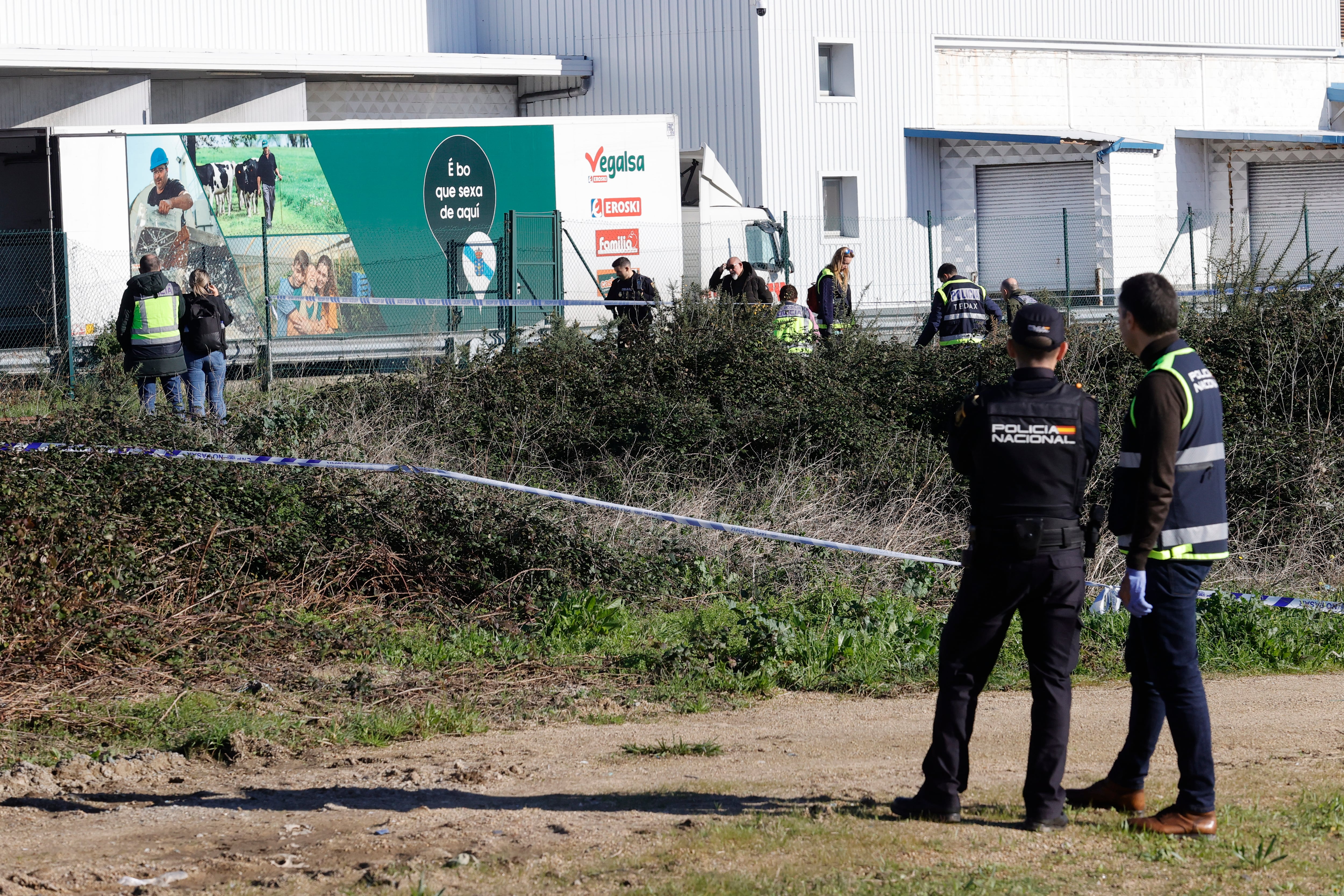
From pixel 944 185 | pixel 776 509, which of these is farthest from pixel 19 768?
pixel 944 185

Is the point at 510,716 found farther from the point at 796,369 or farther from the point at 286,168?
the point at 286,168

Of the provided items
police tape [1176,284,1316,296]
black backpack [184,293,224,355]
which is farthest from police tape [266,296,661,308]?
police tape [1176,284,1316,296]

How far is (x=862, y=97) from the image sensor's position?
91.7 feet

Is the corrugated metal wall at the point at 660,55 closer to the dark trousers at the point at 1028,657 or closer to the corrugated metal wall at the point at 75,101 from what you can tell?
the corrugated metal wall at the point at 75,101

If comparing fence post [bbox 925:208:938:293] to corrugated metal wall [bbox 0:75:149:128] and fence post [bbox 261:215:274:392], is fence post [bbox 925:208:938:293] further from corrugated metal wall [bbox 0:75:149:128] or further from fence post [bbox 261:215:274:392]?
corrugated metal wall [bbox 0:75:149:128]

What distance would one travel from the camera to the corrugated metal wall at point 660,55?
26.6 metres

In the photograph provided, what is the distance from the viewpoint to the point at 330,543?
29.4 ft

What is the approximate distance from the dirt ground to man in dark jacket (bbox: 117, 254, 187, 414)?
25.6ft

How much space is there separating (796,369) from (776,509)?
2.31m

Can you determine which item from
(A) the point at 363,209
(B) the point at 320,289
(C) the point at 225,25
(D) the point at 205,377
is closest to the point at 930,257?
(A) the point at 363,209

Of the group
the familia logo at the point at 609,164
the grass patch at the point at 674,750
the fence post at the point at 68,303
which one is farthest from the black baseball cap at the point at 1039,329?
the familia logo at the point at 609,164

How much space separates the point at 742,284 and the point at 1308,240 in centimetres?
1010

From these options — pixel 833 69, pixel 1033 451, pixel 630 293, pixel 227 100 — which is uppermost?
pixel 833 69

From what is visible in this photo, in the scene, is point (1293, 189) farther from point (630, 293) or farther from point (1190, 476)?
point (1190, 476)
